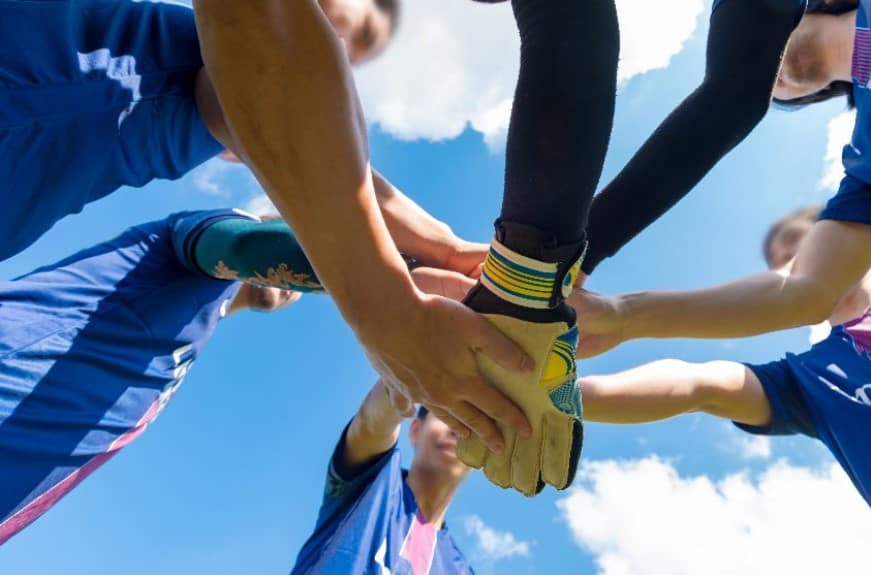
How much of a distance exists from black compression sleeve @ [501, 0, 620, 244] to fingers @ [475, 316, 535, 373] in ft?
A: 0.52

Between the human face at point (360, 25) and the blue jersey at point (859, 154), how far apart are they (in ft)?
4.43

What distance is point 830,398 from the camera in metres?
1.68

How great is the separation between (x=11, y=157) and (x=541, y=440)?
1.01 metres

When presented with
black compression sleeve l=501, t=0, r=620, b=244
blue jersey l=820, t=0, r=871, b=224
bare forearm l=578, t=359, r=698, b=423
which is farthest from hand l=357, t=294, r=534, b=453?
blue jersey l=820, t=0, r=871, b=224

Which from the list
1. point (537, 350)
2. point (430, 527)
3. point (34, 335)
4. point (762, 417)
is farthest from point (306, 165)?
point (430, 527)

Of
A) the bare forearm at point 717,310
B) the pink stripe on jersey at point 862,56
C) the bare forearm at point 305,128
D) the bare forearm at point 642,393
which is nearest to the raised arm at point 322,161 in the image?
the bare forearm at point 305,128

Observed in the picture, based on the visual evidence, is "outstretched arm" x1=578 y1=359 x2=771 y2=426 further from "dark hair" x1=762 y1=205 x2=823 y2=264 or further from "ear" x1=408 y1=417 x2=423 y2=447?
"ear" x1=408 y1=417 x2=423 y2=447

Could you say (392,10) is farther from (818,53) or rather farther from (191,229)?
(818,53)

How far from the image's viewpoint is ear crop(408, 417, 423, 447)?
287 centimetres

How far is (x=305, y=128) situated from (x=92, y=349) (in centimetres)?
95

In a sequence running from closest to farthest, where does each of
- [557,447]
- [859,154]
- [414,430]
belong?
[557,447] < [859,154] < [414,430]

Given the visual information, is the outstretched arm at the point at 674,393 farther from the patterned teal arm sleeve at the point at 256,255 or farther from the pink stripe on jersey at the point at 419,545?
the pink stripe on jersey at the point at 419,545

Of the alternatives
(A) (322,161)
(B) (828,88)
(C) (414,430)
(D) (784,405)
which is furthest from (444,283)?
(C) (414,430)

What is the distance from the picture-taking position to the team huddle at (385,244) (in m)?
0.72
